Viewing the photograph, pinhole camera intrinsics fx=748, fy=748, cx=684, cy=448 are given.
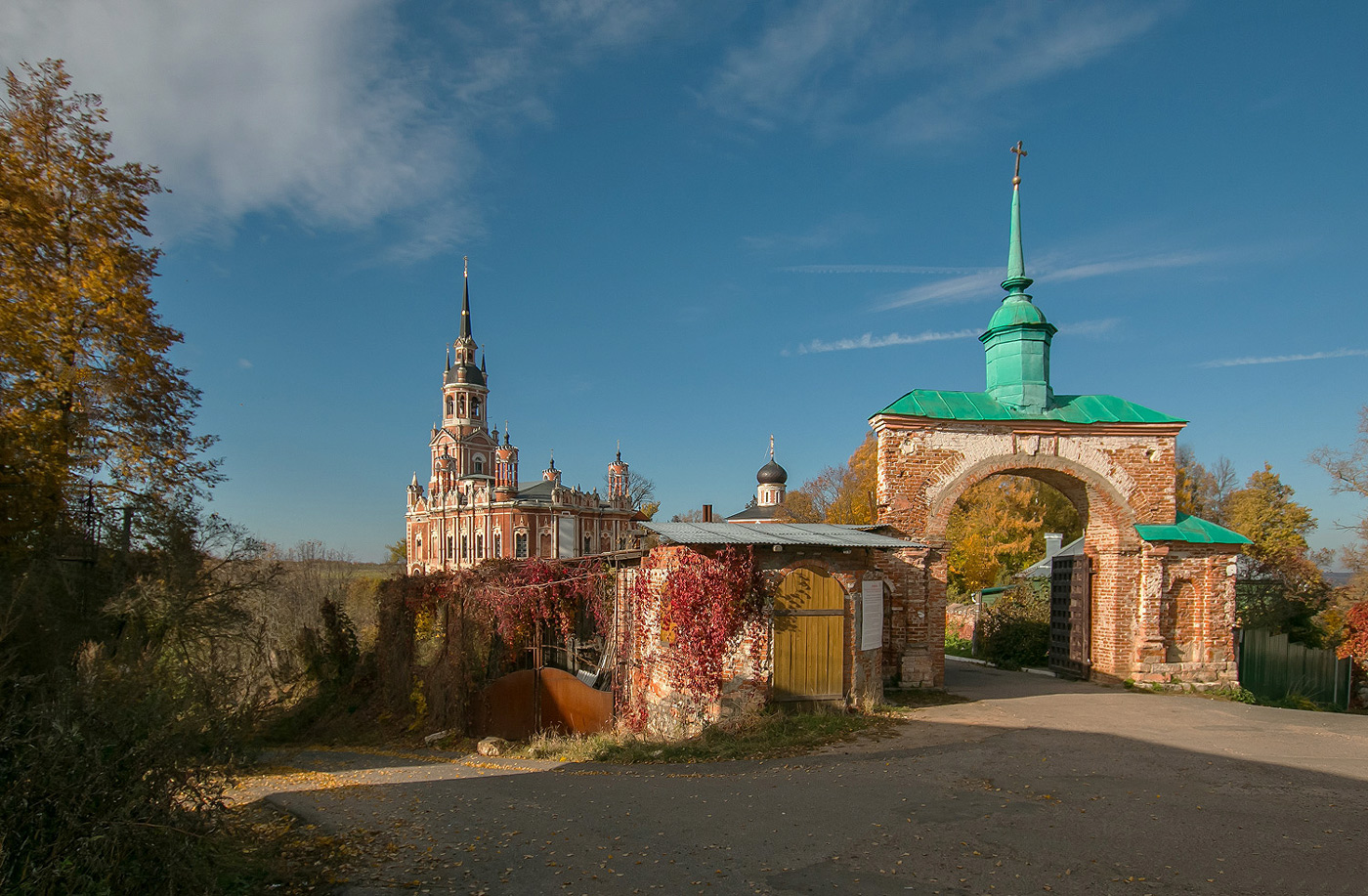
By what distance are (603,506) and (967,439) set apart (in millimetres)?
44165

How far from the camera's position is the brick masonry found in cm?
1366

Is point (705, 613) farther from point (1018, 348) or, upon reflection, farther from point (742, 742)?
point (1018, 348)

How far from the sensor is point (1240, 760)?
8.53 meters

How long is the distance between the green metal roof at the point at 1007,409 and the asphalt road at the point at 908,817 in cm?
566

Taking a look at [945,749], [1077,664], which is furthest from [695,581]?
[1077,664]

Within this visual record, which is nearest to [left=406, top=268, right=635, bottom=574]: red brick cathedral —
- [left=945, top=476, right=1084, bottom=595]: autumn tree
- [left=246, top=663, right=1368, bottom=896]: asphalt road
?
[left=945, top=476, right=1084, bottom=595]: autumn tree

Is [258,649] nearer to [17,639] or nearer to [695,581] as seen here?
[17,639]

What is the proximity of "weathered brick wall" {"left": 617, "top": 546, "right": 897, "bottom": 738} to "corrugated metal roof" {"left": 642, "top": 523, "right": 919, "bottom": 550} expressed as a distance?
0.83 feet

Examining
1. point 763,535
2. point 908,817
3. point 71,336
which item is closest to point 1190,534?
point 763,535

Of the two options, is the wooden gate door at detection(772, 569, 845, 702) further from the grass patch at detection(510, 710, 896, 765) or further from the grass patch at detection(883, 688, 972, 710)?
the grass patch at detection(883, 688, 972, 710)

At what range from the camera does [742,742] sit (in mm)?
9445

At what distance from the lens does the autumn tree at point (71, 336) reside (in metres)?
9.96

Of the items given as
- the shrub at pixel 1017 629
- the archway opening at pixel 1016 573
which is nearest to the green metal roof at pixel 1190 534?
the archway opening at pixel 1016 573

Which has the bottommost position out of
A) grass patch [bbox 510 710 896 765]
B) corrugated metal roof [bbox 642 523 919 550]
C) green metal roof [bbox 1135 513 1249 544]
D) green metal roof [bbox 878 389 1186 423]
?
grass patch [bbox 510 710 896 765]
